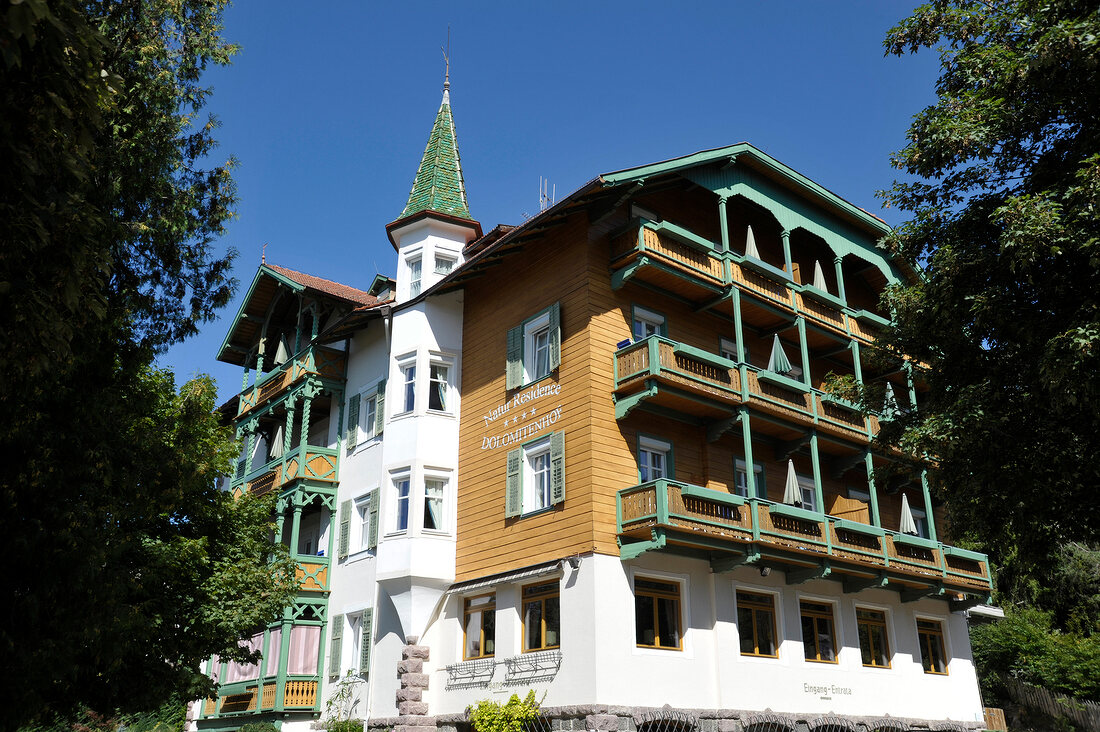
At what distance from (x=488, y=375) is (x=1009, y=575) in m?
27.5

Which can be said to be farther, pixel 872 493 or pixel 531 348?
pixel 872 493

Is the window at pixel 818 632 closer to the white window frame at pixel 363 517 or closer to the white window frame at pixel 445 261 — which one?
the white window frame at pixel 363 517

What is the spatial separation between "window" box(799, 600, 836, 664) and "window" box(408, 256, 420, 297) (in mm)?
15491

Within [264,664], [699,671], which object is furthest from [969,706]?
[264,664]

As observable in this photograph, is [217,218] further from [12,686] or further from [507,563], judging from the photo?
[507,563]

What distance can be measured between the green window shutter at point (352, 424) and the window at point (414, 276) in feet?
13.3

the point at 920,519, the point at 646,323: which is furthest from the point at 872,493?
the point at 646,323

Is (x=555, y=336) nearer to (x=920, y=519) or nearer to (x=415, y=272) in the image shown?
(x=415, y=272)

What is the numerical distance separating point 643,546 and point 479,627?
5964 millimetres

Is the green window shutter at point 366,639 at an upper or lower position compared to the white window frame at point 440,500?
lower

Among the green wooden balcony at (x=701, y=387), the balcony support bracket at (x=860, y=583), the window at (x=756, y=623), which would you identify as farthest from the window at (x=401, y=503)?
the balcony support bracket at (x=860, y=583)

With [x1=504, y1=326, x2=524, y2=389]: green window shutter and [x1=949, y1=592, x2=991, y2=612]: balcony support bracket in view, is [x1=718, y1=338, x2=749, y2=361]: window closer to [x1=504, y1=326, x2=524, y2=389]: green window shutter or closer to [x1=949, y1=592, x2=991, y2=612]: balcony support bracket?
[x1=504, y1=326, x2=524, y2=389]: green window shutter

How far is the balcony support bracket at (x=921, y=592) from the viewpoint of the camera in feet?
90.1

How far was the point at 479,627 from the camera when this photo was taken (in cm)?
2439
